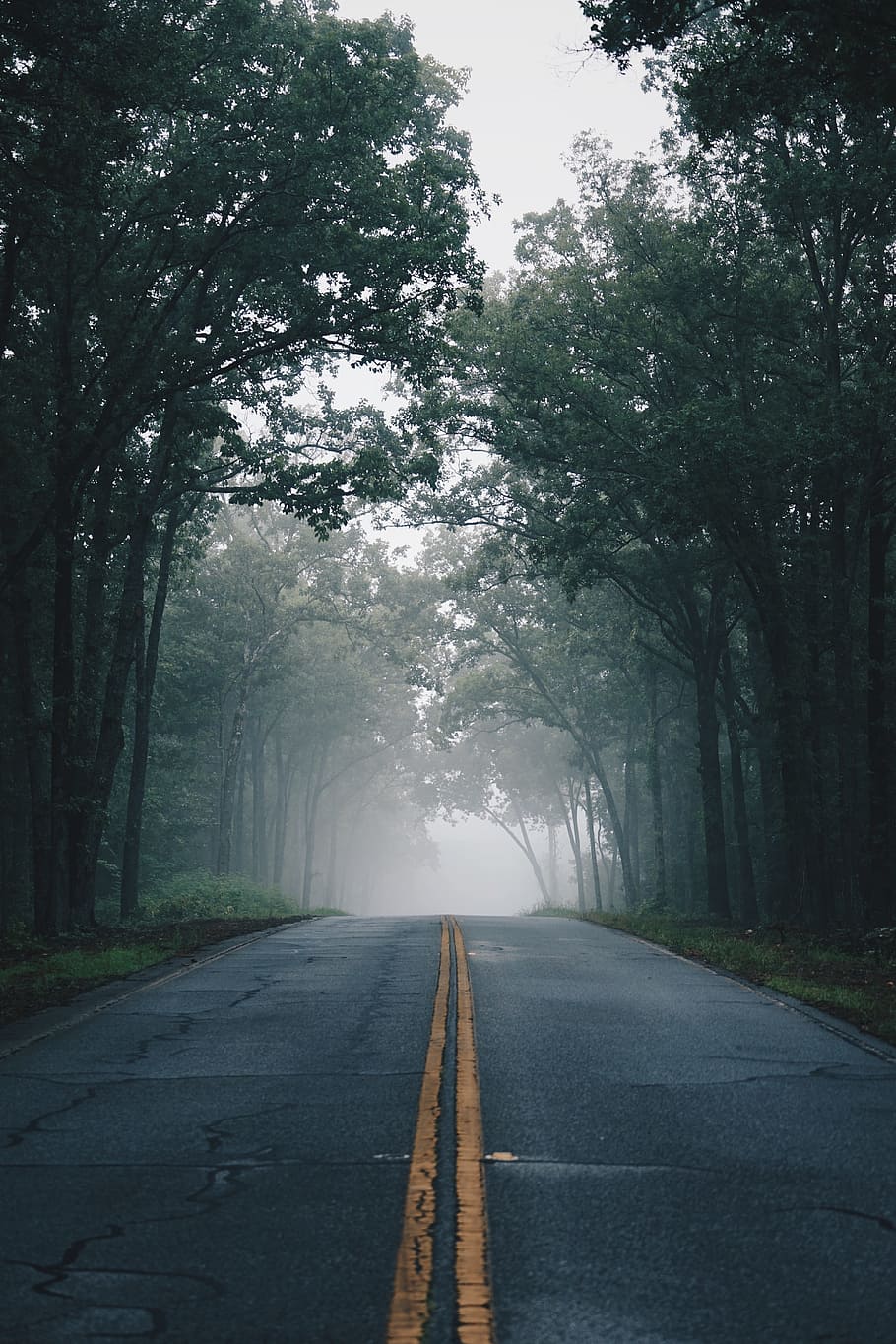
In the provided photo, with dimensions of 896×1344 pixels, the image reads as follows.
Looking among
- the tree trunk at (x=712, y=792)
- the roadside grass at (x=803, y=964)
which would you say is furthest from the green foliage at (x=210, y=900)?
the roadside grass at (x=803, y=964)

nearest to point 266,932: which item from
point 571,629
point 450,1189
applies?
point 450,1189

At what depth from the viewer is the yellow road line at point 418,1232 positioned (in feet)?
12.0

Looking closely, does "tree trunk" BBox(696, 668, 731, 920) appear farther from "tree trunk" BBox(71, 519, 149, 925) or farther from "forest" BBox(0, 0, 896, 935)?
"tree trunk" BBox(71, 519, 149, 925)

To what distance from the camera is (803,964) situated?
49.9 feet

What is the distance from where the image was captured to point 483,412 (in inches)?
961

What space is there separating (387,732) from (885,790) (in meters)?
47.1

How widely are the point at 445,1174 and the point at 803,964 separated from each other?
11.0 m

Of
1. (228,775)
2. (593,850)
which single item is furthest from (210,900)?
(593,850)

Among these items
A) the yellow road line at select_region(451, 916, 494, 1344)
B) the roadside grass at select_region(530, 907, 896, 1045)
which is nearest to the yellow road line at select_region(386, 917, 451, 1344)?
the yellow road line at select_region(451, 916, 494, 1344)

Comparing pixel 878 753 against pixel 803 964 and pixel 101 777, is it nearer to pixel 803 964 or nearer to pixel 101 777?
pixel 803 964

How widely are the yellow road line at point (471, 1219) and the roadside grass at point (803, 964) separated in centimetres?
396

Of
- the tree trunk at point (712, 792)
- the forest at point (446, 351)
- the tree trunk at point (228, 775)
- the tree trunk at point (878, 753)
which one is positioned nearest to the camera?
the forest at point (446, 351)

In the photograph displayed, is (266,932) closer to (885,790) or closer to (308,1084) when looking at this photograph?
(885,790)

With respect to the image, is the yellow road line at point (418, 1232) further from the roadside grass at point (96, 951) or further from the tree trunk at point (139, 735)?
the tree trunk at point (139, 735)
